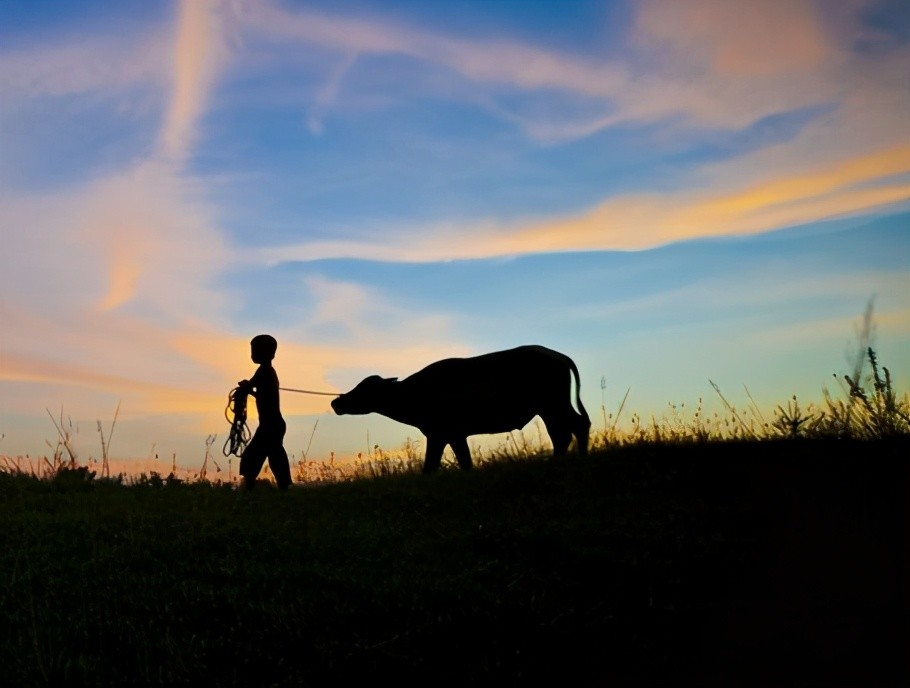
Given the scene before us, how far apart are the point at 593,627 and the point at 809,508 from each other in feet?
17.8

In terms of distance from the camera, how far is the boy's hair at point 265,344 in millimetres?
15820

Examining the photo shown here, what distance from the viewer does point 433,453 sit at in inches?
667

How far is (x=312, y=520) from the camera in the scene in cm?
1207

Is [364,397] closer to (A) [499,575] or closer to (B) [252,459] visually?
(B) [252,459]

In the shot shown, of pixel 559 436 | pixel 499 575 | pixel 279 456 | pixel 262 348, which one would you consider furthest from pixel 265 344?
pixel 499 575

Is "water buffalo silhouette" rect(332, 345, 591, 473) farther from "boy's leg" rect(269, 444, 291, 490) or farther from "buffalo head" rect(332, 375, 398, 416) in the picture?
"boy's leg" rect(269, 444, 291, 490)

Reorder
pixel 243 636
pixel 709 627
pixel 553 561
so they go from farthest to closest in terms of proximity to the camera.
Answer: pixel 553 561 < pixel 709 627 < pixel 243 636

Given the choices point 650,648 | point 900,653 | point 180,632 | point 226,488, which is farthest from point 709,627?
point 226,488

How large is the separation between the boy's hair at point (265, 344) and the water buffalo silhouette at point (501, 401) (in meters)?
3.08

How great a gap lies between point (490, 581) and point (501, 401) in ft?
25.5

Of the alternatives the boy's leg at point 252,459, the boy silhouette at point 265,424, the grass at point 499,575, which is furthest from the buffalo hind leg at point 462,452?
the boy's leg at point 252,459

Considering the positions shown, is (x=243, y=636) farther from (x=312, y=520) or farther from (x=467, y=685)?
(x=312, y=520)

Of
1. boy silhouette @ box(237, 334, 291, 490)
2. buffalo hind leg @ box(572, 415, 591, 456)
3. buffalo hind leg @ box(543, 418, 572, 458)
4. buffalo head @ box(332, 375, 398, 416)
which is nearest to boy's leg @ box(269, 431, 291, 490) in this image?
boy silhouette @ box(237, 334, 291, 490)

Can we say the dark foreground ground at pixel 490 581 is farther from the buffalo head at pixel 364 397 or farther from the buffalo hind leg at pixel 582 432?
the buffalo head at pixel 364 397
